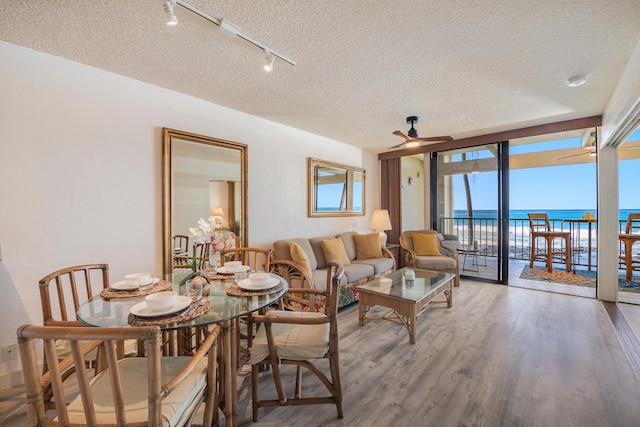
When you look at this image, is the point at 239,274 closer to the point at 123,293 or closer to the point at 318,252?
the point at 123,293

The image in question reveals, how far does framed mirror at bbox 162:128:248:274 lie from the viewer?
2.65 m

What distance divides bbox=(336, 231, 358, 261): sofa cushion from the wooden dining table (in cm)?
267

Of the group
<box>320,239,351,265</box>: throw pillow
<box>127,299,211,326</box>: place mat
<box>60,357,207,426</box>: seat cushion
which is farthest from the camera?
<box>320,239,351,265</box>: throw pillow

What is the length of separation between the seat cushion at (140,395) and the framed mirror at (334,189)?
302cm

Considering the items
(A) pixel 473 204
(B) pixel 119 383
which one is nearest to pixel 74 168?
(B) pixel 119 383

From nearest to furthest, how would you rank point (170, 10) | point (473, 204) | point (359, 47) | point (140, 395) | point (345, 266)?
point (140, 395)
point (170, 10)
point (359, 47)
point (345, 266)
point (473, 204)

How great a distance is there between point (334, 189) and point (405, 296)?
7.91 feet

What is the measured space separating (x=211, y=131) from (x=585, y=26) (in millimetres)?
3250

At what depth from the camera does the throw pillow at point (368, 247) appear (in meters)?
4.38

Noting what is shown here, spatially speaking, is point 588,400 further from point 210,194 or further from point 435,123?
point 210,194

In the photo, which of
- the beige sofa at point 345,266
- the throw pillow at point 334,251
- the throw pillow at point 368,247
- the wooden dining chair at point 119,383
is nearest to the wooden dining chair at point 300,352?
the wooden dining chair at point 119,383

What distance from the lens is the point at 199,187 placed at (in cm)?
294

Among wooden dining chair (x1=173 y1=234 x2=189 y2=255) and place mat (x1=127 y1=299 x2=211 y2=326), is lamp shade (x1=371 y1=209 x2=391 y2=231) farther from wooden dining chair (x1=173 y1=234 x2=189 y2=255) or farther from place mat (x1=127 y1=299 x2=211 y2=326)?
place mat (x1=127 y1=299 x2=211 y2=326)

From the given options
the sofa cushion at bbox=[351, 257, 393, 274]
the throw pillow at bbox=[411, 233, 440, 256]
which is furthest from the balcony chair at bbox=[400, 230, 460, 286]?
the sofa cushion at bbox=[351, 257, 393, 274]
